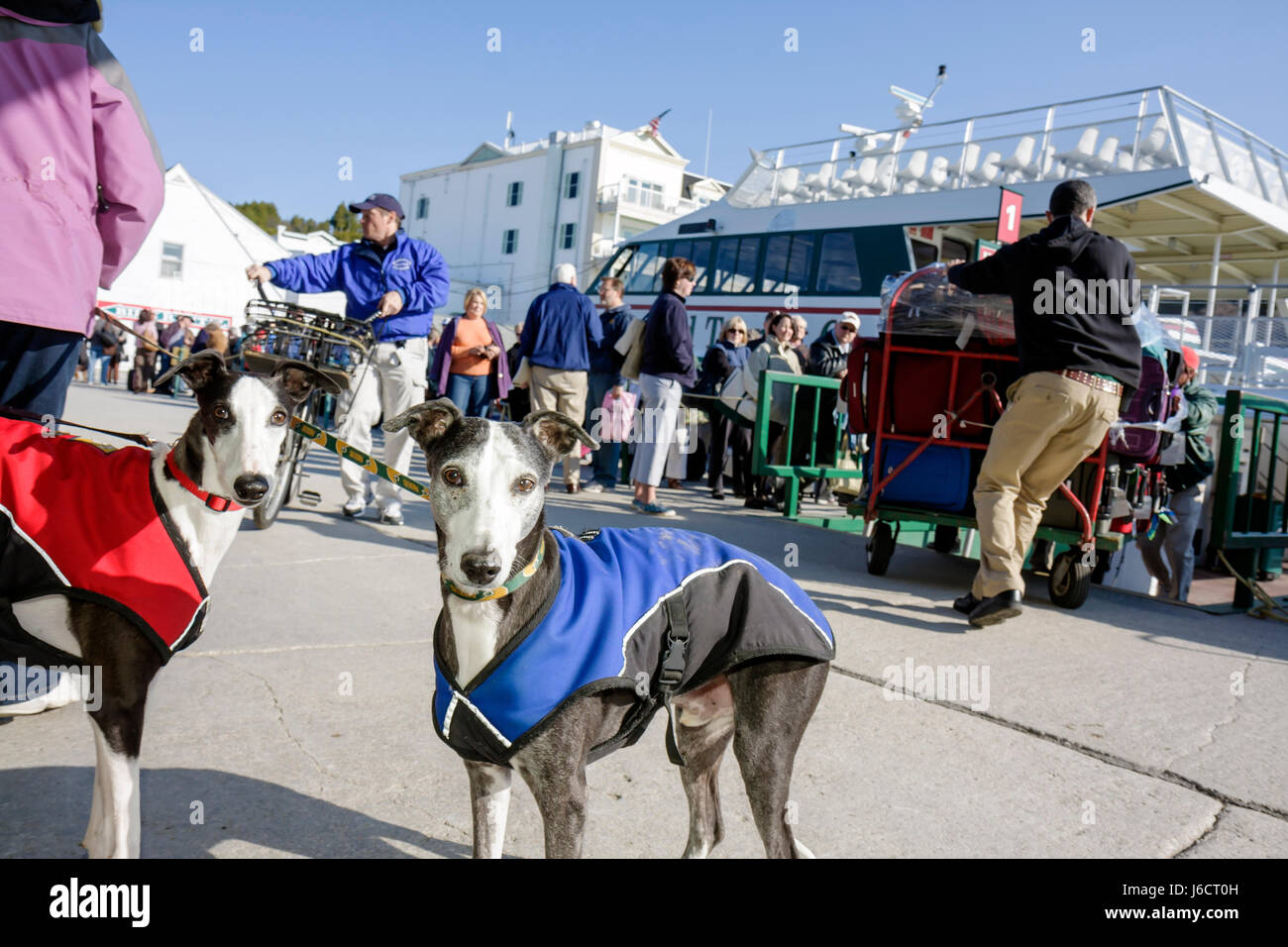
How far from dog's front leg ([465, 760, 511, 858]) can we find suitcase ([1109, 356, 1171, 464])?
214 inches

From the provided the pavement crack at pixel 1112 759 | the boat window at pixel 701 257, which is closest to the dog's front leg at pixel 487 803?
the pavement crack at pixel 1112 759

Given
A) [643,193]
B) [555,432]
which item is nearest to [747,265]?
[555,432]

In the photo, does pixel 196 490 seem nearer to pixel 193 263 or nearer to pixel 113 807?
pixel 113 807

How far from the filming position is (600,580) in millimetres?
2248

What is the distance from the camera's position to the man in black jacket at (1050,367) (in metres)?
5.14

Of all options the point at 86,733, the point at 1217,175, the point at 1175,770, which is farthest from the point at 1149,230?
the point at 86,733

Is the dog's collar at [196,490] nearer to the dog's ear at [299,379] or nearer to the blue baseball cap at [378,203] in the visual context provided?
the dog's ear at [299,379]

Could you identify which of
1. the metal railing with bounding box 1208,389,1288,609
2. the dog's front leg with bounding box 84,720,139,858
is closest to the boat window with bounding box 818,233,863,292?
the metal railing with bounding box 1208,389,1288,609

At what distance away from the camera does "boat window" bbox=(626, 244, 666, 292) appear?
22812 mm

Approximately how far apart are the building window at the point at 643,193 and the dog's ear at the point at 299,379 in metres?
41.7

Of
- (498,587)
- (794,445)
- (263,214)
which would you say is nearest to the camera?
(498,587)

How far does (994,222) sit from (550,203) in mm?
32101

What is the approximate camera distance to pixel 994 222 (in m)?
16.2
